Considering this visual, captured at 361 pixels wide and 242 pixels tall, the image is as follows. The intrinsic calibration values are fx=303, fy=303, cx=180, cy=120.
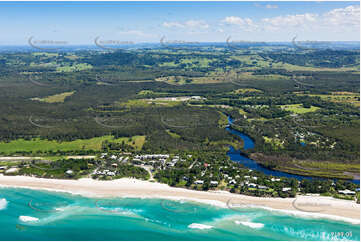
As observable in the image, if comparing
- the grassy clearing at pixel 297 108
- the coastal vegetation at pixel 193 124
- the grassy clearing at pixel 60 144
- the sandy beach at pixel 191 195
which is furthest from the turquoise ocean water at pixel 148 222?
the grassy clearing at pixel 297 108

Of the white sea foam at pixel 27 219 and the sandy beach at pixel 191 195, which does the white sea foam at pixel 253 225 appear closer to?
the sandy beach at pixel 191 195

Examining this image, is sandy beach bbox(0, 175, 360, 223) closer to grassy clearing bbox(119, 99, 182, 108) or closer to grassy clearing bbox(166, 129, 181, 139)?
grassy clearing bbox(166, 129, 181, 139)

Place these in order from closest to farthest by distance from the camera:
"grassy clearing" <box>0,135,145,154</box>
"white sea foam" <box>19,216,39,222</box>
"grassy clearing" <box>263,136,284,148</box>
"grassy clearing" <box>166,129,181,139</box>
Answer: "white sea foam" <box>19,216,39,222</box> < "grassy clearing" <box>263,136,284,148</box> < "grassy clearing" <box>0,135,145,154</box> < "grassy clearing" <box>166,129,181,139</box>


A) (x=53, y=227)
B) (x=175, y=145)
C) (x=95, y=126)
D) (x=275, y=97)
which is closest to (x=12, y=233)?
(x=53, y=227)

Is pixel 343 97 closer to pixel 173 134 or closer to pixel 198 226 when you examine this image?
pixel 173 134

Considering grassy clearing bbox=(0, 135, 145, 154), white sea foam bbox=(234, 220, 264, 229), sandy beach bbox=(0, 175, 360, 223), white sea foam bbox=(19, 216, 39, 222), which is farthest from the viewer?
grassy clearing bbox=(0, 135, 145, 154)

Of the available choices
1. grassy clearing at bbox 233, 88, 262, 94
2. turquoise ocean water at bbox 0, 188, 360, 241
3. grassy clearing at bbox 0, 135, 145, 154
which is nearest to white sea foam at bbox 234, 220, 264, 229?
turquoise ocean water at bbox 0, 188, 360, 241

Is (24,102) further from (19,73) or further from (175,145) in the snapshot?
(19,73)
